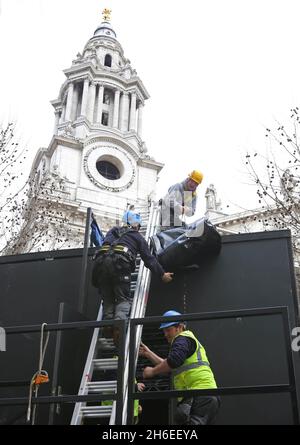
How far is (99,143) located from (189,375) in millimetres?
44713

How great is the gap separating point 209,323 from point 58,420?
2.20 meters

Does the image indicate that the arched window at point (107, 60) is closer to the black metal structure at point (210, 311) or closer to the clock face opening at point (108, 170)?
the clock face opening at point (108, 170)

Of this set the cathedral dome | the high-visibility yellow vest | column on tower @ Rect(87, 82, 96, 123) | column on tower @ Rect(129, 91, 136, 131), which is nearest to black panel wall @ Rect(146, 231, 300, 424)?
the high-visibility yellow vest

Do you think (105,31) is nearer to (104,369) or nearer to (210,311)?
(210,311)

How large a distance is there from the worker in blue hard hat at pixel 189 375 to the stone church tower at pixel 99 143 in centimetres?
3004

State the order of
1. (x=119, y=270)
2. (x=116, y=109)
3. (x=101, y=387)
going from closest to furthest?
(x=101, y=387), (x=119, y=270), (x=116, y=109)

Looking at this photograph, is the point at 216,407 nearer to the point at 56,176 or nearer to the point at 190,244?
the point at 190,244

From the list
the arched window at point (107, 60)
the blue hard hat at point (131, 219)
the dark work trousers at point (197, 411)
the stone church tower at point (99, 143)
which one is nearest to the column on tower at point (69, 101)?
the stone church tower at point (99, 143)

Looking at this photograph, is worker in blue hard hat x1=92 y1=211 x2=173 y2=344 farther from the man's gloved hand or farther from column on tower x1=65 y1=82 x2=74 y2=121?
column on tower x1=65 y1=82 x2=74 y2=121

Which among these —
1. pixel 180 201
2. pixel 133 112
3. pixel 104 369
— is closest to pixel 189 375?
pixel 104 369

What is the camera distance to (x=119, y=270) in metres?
6.80
